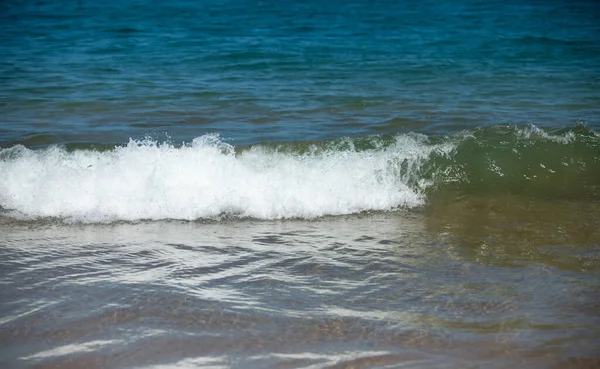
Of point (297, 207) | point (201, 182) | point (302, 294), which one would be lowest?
point (302, 294)

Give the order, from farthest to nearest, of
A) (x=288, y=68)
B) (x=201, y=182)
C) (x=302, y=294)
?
(x=288, y=68), (x=201, y=182), (x=302, y=294)

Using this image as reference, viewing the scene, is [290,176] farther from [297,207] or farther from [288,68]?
[288,68]

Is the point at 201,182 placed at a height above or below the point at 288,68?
below

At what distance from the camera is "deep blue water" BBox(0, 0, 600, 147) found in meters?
8.98

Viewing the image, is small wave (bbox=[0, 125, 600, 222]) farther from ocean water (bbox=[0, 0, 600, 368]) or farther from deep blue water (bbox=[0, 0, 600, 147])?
deep blue water (bbox=[0, 0, 600, 147])


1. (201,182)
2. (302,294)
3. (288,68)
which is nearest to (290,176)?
(201,182)

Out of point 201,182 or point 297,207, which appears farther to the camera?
point 201,182

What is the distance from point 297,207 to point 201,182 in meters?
0.93

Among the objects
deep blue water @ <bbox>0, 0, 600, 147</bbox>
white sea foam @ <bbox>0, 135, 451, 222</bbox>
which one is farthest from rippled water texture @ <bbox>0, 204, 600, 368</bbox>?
deep blue water @ <bbox>0, 0, 600, 147</bbox>

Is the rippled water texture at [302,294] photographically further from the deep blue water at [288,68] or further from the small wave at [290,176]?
the deep blue water at [288,68]

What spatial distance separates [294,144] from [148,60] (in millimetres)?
6096

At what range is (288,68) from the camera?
12148 millimetres

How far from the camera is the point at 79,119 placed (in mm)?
9109

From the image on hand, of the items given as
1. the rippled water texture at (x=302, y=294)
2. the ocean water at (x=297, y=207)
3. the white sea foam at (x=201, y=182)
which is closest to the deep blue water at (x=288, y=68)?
the ocean water at (x=297, y=207)
